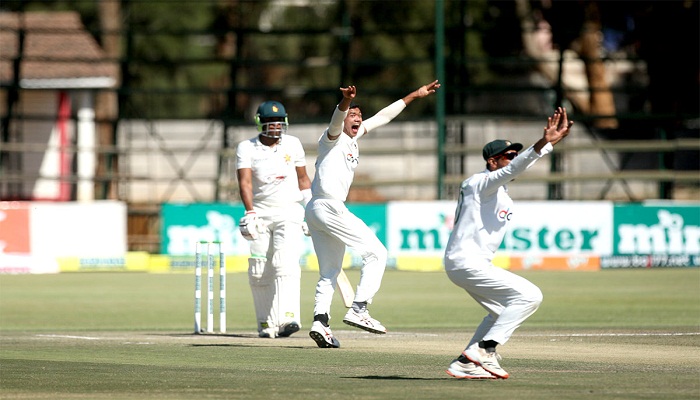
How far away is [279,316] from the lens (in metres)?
12.9

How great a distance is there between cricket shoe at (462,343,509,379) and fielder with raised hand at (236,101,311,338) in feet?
Answer: 13.0

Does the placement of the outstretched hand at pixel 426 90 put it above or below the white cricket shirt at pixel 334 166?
above

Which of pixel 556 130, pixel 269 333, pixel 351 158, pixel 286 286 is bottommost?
pixel 269 333

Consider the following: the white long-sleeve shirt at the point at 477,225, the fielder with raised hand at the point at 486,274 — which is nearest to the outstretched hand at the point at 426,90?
the fielder with raised hand at the point at 486,274

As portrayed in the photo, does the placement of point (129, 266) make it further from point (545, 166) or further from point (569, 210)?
point (545, 166)

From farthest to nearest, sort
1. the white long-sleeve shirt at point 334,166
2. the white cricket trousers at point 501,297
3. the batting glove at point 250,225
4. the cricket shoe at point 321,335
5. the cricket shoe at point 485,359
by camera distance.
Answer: the batting glove at point 250,225 < the white long-sleeve shirt at point 334,166 < the cricket shoe at point 321,335 < the white cricket trousers at point 501,297 < the cricket shoe at point 485,359

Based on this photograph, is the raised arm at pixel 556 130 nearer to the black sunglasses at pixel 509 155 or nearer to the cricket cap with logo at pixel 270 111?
the black sunglasses at pixel 509 155

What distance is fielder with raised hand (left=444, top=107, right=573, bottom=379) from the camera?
9.11m

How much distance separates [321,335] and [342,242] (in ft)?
2.82

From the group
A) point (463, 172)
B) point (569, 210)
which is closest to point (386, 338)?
point (569, 210)

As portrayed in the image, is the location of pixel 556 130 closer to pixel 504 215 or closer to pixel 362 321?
pixel 504 215

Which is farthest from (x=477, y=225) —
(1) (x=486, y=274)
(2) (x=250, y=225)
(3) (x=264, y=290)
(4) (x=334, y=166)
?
(3) (x=264, y=290)

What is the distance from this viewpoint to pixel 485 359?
908cm

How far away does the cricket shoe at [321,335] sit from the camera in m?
A: 11.4
